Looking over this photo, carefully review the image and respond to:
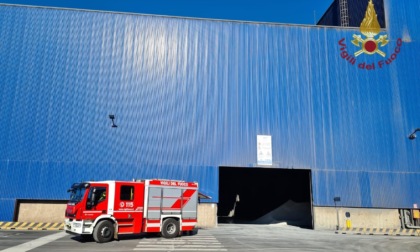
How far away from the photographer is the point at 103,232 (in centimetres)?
1619

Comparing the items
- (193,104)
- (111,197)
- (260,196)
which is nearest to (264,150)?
(193,104)

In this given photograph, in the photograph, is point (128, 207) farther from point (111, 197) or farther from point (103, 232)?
point (103, 232)

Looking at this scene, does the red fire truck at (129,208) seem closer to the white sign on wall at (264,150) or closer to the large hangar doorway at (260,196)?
the white sign on wall at (264,150)

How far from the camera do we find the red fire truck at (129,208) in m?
16.0

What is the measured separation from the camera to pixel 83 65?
94.2 feet

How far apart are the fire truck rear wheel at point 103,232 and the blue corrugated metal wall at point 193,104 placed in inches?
418

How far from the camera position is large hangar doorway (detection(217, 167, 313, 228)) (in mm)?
34094

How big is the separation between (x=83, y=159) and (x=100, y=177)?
2.05 m

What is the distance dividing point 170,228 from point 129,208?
280 cm

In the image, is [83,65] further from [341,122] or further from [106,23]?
[341,122]

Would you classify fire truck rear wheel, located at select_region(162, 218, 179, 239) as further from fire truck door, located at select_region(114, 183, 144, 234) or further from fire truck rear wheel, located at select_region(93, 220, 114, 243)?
fire truck rear wheel, located at select_region(93, 220, 114, 243)

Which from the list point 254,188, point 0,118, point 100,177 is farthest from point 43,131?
point 254,188

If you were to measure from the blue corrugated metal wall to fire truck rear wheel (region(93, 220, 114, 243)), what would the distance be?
10623mm

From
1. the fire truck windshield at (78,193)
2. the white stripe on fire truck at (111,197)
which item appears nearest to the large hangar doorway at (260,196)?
the white stripe on fire truck at (111,197)
